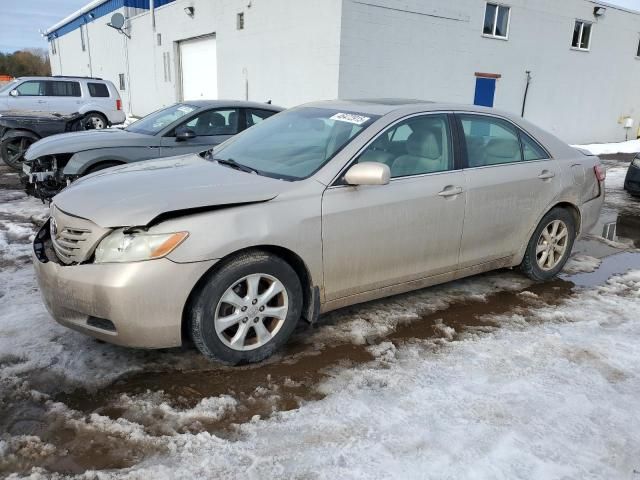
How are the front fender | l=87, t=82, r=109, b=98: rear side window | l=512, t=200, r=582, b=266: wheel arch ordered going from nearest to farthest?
l=512, t=200, r=582, b=266: wheel arch
the front fender
l=87, t=82, r=109, b=98: rear side window

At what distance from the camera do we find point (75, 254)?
298 centimetres

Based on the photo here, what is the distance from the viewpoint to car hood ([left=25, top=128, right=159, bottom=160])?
645 centimetres

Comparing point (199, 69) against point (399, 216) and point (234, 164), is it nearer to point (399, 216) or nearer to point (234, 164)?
A: point (234, 164)

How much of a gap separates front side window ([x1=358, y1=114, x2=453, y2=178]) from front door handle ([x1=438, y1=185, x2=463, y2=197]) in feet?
0.52

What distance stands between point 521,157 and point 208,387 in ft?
→ 10.6

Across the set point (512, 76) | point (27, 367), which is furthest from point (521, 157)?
point (512, 76)

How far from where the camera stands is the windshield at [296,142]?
3.58 metres

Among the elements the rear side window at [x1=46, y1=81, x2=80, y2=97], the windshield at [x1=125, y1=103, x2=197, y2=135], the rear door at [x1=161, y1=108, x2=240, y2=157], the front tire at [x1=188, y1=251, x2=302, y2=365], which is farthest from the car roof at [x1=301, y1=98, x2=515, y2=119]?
the rear side window at [x1=46, y1=81, x2=80, y2=97]

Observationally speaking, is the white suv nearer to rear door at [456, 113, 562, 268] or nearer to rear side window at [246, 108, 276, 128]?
rear side window at [246, 108, 276, 128]

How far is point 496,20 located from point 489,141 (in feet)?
43.6

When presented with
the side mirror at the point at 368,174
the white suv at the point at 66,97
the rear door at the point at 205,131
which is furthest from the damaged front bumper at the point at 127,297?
the white suv at the point at 66,97

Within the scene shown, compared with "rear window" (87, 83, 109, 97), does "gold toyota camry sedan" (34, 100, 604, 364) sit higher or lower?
lower

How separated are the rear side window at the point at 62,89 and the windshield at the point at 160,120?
815 cm

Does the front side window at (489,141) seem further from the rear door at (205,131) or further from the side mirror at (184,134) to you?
the rear door at (205,131)
